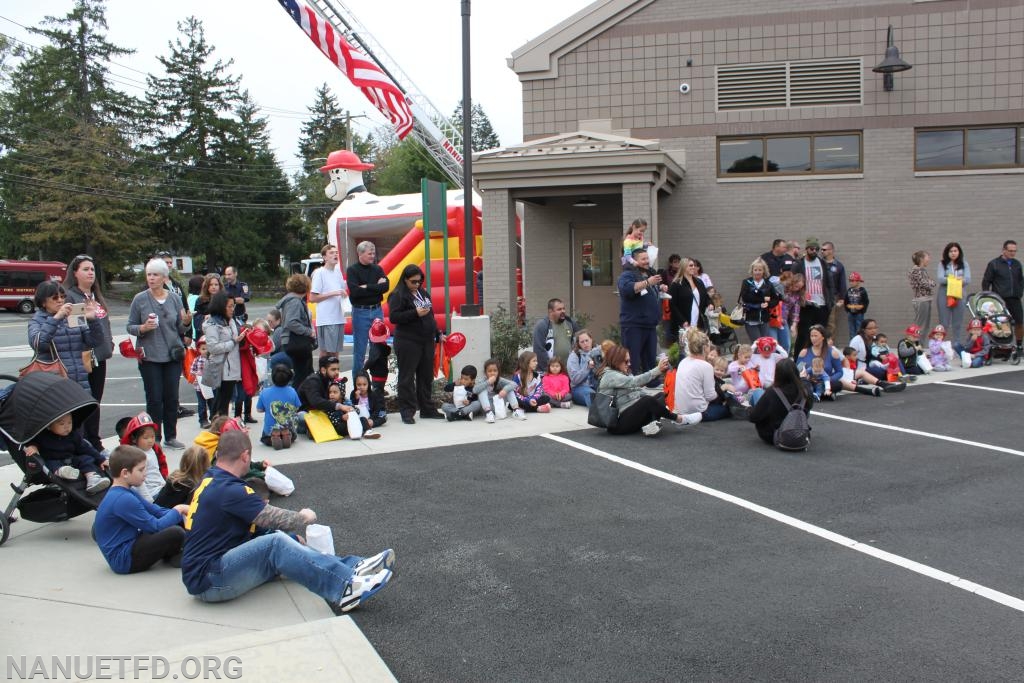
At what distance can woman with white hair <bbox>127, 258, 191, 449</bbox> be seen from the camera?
27.8 feet

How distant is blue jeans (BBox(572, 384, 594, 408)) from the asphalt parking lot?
186cm

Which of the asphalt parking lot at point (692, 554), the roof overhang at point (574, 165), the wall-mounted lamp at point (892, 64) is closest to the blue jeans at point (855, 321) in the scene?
the roof overhang at point (574, 165)

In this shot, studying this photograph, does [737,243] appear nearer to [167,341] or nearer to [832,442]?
[832,442]

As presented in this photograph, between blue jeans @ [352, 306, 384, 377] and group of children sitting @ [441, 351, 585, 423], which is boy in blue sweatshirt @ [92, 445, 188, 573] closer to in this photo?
group of children sitting @ [441, 351, 585, 423]

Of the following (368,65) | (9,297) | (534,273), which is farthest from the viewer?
(9,297)

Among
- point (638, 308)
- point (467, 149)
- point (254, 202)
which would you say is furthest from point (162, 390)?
point (254, 202)

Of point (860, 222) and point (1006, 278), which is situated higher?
point (860, 222)

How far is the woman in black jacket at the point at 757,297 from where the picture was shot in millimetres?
12656

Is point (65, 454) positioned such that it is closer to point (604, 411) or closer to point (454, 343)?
point (604, 411)

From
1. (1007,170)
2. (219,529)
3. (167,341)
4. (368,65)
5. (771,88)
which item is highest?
(368,65)

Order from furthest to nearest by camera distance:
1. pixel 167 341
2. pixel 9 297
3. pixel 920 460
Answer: pixel 9 297 < pixel 167 341 < pixel 920 460

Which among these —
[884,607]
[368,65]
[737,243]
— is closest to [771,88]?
[737,243]

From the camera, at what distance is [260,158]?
66438mm

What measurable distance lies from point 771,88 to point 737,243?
2.93 meters
